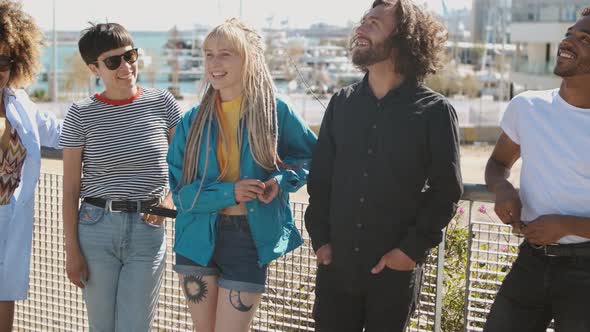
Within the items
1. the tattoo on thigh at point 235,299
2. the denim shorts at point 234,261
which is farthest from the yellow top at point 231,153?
the tattoo on thigh at point 235,299

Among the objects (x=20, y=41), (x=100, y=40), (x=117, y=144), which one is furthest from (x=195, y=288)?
(x=20, y=41)

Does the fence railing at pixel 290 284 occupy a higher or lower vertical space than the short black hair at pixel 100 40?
lower

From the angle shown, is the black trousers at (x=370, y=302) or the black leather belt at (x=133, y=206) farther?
the black leather belt at (x=133, y=206)

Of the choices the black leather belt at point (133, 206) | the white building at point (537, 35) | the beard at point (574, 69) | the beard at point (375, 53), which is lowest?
the black leather belt at point (133, 206)

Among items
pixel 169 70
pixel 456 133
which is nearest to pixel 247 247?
pixel 456 133

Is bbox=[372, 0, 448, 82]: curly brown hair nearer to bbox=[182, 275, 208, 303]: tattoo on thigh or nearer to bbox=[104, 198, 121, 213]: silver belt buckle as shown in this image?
bbox=[182, 275, 208, 303]: tattoo on thigh

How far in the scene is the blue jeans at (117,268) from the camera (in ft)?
12.6

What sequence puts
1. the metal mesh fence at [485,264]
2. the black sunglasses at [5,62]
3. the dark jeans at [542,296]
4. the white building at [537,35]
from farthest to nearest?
the white building at [537,35] → the black sunglasses at [5,62] → the metal mesh fence at [485,264] → the dark jeans at [542,296]

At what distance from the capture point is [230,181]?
367 cm

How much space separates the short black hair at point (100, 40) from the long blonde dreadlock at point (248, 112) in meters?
0.50

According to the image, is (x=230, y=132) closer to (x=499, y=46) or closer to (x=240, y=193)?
(x=240, y=193)

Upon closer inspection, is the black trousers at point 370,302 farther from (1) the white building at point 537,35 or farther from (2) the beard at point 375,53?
(1) the white building at point 537,35

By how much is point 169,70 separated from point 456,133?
76677 mm

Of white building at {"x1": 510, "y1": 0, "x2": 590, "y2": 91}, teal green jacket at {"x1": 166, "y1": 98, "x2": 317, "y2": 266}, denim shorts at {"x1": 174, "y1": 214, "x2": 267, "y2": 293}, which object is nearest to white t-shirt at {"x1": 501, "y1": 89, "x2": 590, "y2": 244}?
teal green jacket at {"x1": 166, "y1": 98, "x2": 317, "y2": 266}
